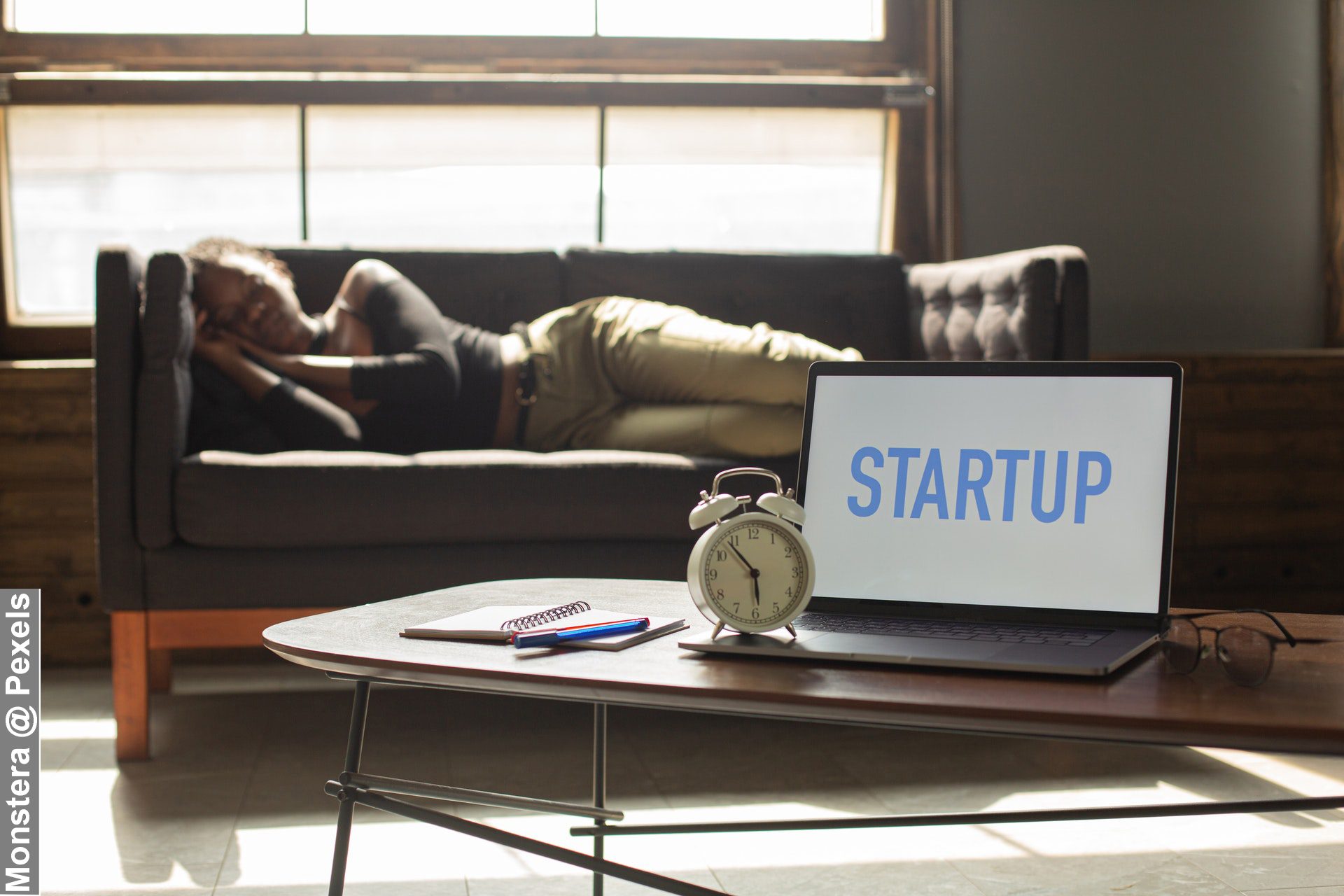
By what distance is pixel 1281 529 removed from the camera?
3021mm

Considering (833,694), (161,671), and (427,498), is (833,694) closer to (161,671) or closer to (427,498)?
(427,498)

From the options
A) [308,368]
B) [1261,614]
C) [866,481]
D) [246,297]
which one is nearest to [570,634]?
[866,481]

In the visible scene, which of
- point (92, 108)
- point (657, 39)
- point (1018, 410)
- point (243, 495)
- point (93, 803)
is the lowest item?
point (93, 803)

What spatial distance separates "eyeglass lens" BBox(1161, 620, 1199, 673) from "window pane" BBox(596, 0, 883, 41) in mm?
2691

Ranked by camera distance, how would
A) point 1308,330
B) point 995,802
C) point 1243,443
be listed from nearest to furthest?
1. point 995,802
2. point 1243,443
3. point 1308,330

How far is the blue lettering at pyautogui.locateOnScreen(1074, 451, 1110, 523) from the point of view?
106 centimetres

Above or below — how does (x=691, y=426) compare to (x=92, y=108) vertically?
below

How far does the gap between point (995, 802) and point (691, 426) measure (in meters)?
0.93

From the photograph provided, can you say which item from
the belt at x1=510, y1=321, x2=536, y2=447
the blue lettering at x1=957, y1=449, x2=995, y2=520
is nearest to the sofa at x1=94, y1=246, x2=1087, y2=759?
the belt at x1=510, y1=321, x2=536, y2=447

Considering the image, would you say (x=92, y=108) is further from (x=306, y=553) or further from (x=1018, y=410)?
(x=1018, y=410)

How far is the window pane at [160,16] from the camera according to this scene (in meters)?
3.17

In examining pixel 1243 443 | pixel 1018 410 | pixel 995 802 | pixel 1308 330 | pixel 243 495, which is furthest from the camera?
pixel 1308 330

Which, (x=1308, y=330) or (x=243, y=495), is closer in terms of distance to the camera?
(x=243, y=495)

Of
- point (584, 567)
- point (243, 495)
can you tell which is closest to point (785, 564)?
point (584, 567)
